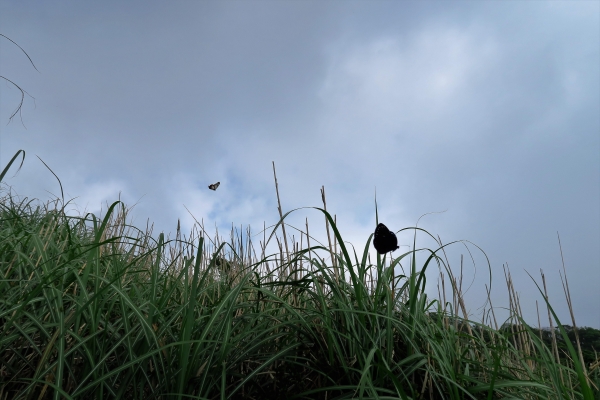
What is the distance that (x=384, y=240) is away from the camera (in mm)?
1594

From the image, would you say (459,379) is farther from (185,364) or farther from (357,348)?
(185,364)

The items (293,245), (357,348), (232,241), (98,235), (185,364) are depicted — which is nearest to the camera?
(185,364)

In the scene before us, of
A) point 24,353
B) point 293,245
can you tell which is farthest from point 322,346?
point 293,245

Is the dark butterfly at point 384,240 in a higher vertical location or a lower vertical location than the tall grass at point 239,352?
higher

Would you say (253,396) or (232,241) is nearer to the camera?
(253,396)

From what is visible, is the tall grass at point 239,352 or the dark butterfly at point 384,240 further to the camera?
the dark butterfly at point 384,240

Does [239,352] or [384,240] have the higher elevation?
[384,240]

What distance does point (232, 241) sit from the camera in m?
3.67

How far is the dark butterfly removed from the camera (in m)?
1.58

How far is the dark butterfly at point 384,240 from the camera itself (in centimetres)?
158

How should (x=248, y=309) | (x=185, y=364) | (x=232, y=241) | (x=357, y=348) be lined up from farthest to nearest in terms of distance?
(x=232, y=241)
(x=248, y=309)
(x=357, y=348)
(x=185, y=364)

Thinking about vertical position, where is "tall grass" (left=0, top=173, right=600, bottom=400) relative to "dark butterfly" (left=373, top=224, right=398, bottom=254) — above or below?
below

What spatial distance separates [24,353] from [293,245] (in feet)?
5.15

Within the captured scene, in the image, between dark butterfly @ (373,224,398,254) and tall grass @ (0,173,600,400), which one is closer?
tall grass @ (0,173,600,400)
